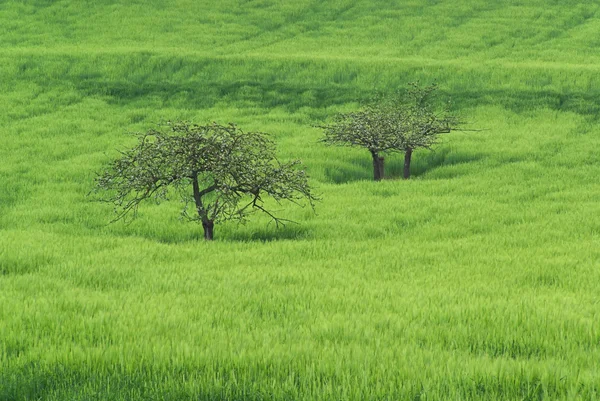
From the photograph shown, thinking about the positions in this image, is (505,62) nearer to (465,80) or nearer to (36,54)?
(465,80)

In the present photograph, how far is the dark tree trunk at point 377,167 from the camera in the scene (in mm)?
23172

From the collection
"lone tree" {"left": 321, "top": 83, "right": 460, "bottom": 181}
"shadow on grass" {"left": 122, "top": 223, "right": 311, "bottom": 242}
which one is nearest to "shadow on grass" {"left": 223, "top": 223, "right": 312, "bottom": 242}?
"shadow on grass" {"left": 122, "top": 223, "right": 311, "bottom": 242}

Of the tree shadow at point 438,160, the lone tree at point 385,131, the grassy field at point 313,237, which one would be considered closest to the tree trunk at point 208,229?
the grassy field at point 313,237

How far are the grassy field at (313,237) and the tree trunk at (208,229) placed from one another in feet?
1.15

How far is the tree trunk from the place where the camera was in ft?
51.3

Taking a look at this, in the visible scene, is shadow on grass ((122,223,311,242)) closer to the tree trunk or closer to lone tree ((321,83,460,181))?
the tree trunk

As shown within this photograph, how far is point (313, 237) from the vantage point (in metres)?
15.8

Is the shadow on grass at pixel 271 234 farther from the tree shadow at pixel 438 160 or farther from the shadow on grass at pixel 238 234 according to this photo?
the tree shadow at pixel 438 160

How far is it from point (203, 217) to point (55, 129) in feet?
53.2

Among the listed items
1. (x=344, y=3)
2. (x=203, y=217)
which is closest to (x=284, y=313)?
(x=203, y=217)

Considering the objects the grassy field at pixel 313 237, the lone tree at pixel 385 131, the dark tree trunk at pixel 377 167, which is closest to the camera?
the grassy field at pixel 313 237

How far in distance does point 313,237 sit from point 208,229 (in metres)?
2.45

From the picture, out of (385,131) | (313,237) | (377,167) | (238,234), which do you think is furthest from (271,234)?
(377,167)

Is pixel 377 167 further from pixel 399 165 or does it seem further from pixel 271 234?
pixel 271 234
